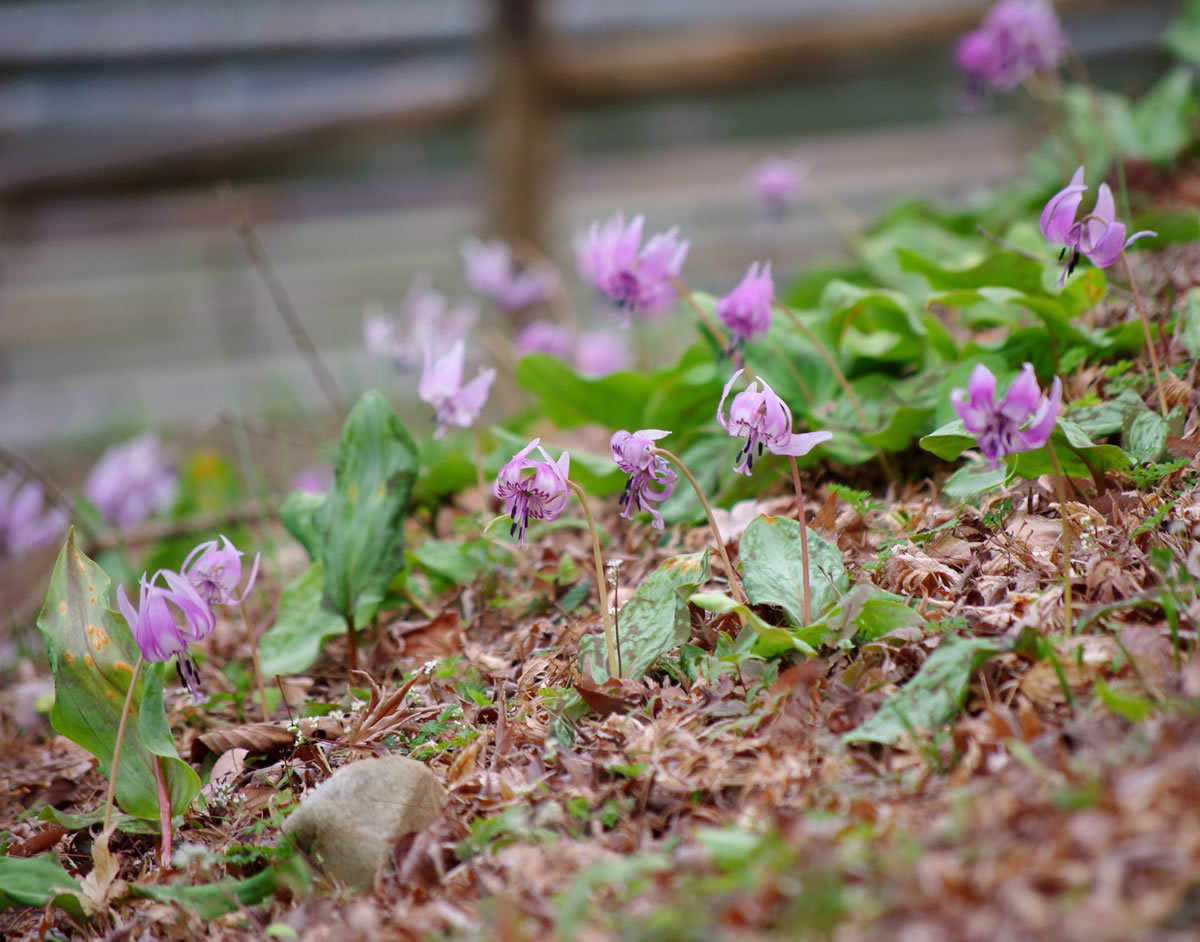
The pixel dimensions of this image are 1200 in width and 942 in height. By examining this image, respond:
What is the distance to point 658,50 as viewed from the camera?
4.81m

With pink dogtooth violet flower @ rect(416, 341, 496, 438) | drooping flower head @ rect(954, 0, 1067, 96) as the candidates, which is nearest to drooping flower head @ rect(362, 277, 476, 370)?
pink dogtooth violet flower @ rect(416, 341, 496, 438)

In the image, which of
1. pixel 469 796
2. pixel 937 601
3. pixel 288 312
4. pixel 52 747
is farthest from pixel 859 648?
pixel 288 312

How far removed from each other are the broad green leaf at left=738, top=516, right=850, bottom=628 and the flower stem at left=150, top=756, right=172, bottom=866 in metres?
1.00

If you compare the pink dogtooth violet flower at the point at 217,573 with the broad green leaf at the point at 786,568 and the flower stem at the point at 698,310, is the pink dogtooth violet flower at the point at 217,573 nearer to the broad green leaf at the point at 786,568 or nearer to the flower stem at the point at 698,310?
the broad green leaf at the point at 786,568

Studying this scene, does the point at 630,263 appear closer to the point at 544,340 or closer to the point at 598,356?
the point at 544,340

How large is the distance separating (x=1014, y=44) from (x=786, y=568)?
198cm

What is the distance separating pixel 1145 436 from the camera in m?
1.77

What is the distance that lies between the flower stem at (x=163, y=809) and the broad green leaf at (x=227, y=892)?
140mm

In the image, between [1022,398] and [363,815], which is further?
[363,815]

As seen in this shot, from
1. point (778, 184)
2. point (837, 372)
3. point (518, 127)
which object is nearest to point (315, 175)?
point (518, 127)

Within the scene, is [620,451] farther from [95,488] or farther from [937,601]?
[95,488]

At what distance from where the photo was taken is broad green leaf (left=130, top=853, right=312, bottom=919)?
1.35 m

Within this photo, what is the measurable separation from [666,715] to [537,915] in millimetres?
442

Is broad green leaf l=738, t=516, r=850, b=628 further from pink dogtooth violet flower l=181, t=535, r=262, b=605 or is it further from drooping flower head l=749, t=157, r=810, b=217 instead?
drooping flower head l=749, t=157, r=810, b=217
